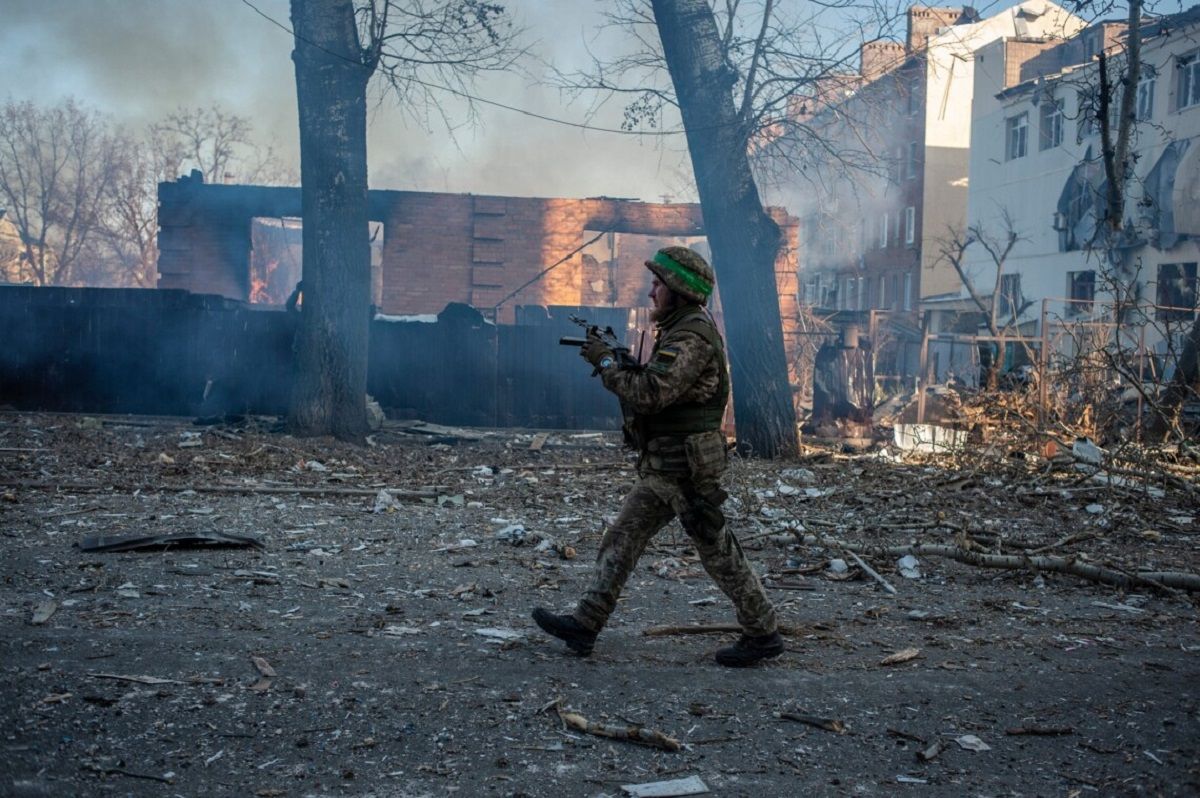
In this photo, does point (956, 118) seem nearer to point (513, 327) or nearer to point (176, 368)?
point (513, 327)

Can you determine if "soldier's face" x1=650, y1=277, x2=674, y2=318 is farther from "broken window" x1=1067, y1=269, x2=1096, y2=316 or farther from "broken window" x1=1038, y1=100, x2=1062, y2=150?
"broken window" x1=1038, y1=100, x2=1062, y2=150

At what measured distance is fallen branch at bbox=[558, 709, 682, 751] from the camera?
3.75m

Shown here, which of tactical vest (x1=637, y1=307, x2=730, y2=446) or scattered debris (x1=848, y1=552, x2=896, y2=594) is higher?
tactical vest (x1=637, y1=307, x2=730, y2=446)

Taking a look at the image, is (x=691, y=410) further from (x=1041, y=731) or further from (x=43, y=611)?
(x=43, y=611)

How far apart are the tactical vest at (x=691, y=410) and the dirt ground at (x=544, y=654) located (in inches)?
41.2

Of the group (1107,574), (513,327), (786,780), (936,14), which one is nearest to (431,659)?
(786,780)

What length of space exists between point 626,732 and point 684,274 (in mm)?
1950

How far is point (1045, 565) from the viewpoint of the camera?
262 inches

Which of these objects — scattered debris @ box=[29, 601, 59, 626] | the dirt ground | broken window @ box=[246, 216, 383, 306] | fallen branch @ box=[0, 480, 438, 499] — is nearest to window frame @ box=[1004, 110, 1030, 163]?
broken window @ box=[246, 216, 383, 306]

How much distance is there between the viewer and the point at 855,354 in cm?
1680

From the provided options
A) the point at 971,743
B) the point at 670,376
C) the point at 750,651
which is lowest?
the point at 971,743

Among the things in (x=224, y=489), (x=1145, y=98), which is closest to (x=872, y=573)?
(x=224, y=489)

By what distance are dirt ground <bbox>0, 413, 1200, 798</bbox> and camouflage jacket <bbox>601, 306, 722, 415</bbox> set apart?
1.18 m

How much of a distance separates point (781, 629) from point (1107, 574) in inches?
96.1
